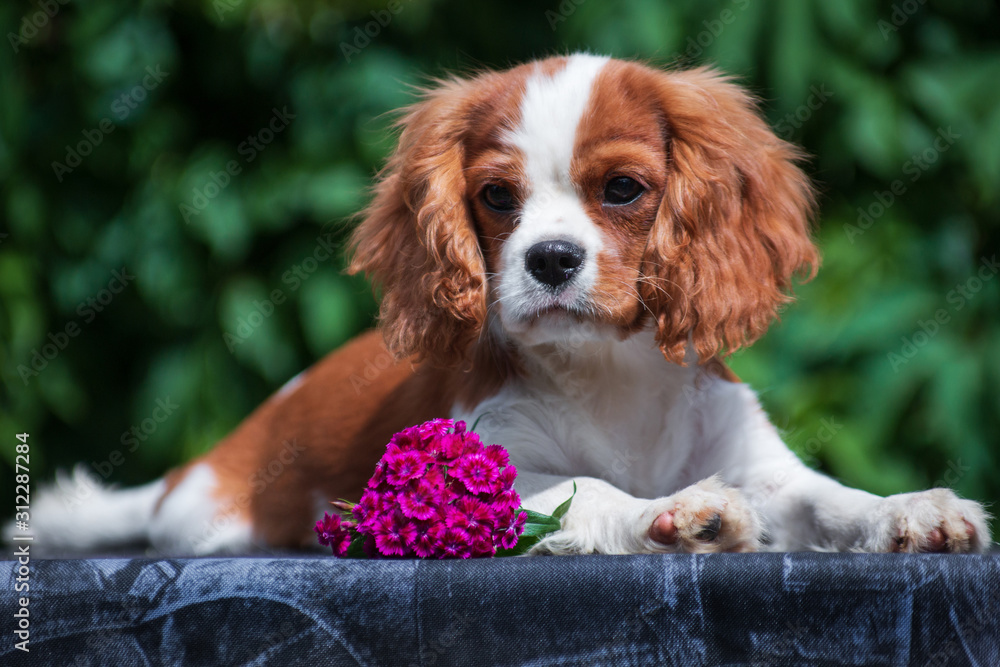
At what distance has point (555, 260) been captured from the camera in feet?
6.05

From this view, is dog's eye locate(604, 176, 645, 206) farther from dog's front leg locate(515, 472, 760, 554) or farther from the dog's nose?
dog's front leg locate(515, 472, 760, 554)

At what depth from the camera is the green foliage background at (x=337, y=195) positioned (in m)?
3.14

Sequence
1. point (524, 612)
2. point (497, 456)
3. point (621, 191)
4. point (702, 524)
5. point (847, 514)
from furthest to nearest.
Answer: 1. point (621, 191)
2. point (847, 514)
3. point (497, 456)
4. point (702, 524)
5. point (524, 612)

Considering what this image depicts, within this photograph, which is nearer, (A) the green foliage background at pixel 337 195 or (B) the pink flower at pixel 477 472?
(B) the pink flower at pixel 477 472

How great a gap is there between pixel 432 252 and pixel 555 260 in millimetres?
348

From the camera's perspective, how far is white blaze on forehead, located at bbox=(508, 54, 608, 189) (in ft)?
6.29

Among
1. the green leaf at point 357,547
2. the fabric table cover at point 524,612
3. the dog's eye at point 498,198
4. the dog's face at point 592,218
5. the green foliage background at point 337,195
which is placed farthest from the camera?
the green foliage background at point 337,195

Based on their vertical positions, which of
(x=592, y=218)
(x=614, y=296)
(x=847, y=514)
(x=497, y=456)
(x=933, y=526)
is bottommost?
(x=847, y=514)

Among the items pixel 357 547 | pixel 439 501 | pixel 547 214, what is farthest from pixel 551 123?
pixel 357 547

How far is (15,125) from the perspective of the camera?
12.2 ft

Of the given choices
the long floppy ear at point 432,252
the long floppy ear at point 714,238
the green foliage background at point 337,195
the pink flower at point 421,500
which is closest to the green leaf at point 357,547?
the pink flower at point 421,500

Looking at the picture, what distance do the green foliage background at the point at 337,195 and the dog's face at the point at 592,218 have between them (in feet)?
3.38

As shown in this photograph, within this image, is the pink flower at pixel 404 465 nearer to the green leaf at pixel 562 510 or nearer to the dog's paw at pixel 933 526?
the green leaf at pixel 562 510

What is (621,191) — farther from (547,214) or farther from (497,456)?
(497,456)
